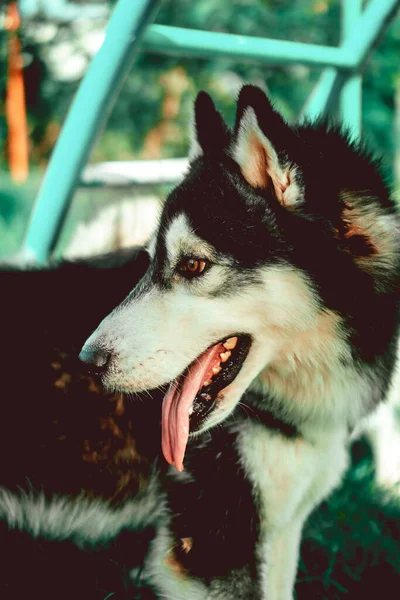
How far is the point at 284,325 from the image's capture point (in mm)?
1892

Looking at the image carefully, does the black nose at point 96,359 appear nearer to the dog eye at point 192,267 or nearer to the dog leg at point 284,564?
the dog eye at point 192,267

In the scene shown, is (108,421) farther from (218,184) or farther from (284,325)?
(218,184)

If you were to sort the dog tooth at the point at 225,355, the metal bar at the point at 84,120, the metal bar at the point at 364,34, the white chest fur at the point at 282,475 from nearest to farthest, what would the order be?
the dog tooth at the point at 225,355 < the white chest fur at the point at 282,475 < the metal bar at the point at 84,120 < the metal bar at the point at 364,34

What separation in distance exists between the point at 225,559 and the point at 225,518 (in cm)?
13

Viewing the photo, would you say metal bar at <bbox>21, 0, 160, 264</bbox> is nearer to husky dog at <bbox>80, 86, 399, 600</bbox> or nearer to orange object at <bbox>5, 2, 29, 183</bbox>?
husky dog at <bbox>80, 86, 399, 600</bbox>

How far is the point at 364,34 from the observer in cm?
322

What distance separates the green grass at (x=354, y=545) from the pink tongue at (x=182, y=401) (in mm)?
966

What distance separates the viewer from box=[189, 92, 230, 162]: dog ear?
2195 mm

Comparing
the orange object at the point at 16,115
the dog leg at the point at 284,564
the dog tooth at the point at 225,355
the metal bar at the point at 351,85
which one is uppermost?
the metal bar at the point at 351,85

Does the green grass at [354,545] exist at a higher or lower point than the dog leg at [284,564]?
lower

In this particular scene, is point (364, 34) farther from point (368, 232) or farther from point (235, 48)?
point (368, 232)

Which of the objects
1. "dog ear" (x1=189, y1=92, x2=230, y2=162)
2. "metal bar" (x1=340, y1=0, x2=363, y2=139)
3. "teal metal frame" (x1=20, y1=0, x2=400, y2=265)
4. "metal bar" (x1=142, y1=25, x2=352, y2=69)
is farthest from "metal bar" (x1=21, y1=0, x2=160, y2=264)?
"metal bar" (x1=340, y1=0, x2=363, y2=139)

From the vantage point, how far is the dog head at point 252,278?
182 centimetres

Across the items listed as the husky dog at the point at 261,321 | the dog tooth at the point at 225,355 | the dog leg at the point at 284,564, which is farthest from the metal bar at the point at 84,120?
the dog leg at the point at 284,564
